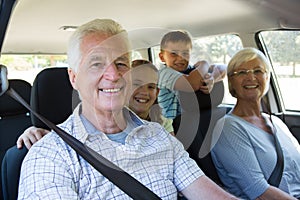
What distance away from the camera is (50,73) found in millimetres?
1525

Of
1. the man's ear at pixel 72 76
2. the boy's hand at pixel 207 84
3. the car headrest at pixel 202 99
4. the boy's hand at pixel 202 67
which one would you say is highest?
the man's ear at pixel 72 76

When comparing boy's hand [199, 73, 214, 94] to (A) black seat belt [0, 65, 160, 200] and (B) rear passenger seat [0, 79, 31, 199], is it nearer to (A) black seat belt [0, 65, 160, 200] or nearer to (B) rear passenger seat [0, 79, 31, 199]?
(B) rear passenger seat [0, 79, 31, 199]

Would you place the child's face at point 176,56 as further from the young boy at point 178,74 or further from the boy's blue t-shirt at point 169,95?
the boy's blue t-shirt at point 169,95

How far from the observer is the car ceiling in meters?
2.30

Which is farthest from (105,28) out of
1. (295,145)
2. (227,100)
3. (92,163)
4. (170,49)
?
(295,145)

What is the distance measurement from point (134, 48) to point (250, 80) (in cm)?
80

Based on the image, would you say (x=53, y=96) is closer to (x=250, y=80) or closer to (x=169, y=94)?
(x=169, y=94)

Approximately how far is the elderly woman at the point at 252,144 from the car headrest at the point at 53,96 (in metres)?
0.81

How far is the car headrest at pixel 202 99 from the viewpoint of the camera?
2.11 m

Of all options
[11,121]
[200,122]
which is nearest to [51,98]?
[200,122]

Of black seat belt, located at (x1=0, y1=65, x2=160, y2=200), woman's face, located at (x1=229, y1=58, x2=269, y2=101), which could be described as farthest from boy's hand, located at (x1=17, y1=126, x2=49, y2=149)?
woman's face, located at (x1=229, y1=58, x2=269, y2=101)

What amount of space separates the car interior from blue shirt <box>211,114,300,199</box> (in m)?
0.06

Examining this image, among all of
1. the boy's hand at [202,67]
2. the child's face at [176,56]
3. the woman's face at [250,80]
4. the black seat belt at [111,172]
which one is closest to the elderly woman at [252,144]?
the woman's face at [250,80]

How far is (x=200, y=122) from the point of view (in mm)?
2127
